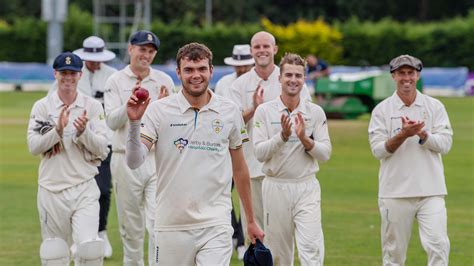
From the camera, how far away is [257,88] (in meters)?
11.7

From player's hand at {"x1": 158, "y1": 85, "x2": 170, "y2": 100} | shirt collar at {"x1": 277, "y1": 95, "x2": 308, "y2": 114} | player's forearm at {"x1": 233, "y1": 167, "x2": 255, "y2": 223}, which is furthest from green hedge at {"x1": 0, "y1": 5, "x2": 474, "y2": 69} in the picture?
player's forearm at {"x1": 233, "y1": 167, "x2": 255, "y2": 223}

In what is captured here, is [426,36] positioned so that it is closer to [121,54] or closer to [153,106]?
[121,54]

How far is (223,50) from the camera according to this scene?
6612 cm

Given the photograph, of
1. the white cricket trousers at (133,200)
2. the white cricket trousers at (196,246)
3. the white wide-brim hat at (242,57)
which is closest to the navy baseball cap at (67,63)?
the white cricket trousers at (133,200)

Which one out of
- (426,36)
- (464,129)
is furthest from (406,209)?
(426,36)

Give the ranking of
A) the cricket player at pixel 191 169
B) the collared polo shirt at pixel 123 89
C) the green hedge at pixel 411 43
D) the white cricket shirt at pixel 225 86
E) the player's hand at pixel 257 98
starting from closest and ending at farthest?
the cricket player at pixel 191 169 → the player's hand at pixel 257 98 → the collared polo shirt at pixel 123 89 → the white cricket shirt at pixel 225 86 → the green hedge at pixel 411 43

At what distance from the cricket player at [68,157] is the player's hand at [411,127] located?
8.61 ft

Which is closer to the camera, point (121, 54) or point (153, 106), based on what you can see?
point (153, 106)

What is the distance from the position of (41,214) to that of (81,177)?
48 centimetres

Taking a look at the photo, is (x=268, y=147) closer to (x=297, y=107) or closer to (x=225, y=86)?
(x=297, y=107)

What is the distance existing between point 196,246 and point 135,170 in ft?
11.3

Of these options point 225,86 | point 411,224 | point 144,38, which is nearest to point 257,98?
point 225,86

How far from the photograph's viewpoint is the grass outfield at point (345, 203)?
13.4 metres

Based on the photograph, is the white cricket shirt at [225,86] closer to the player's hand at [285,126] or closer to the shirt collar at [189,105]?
the player's hand at [285,126]
